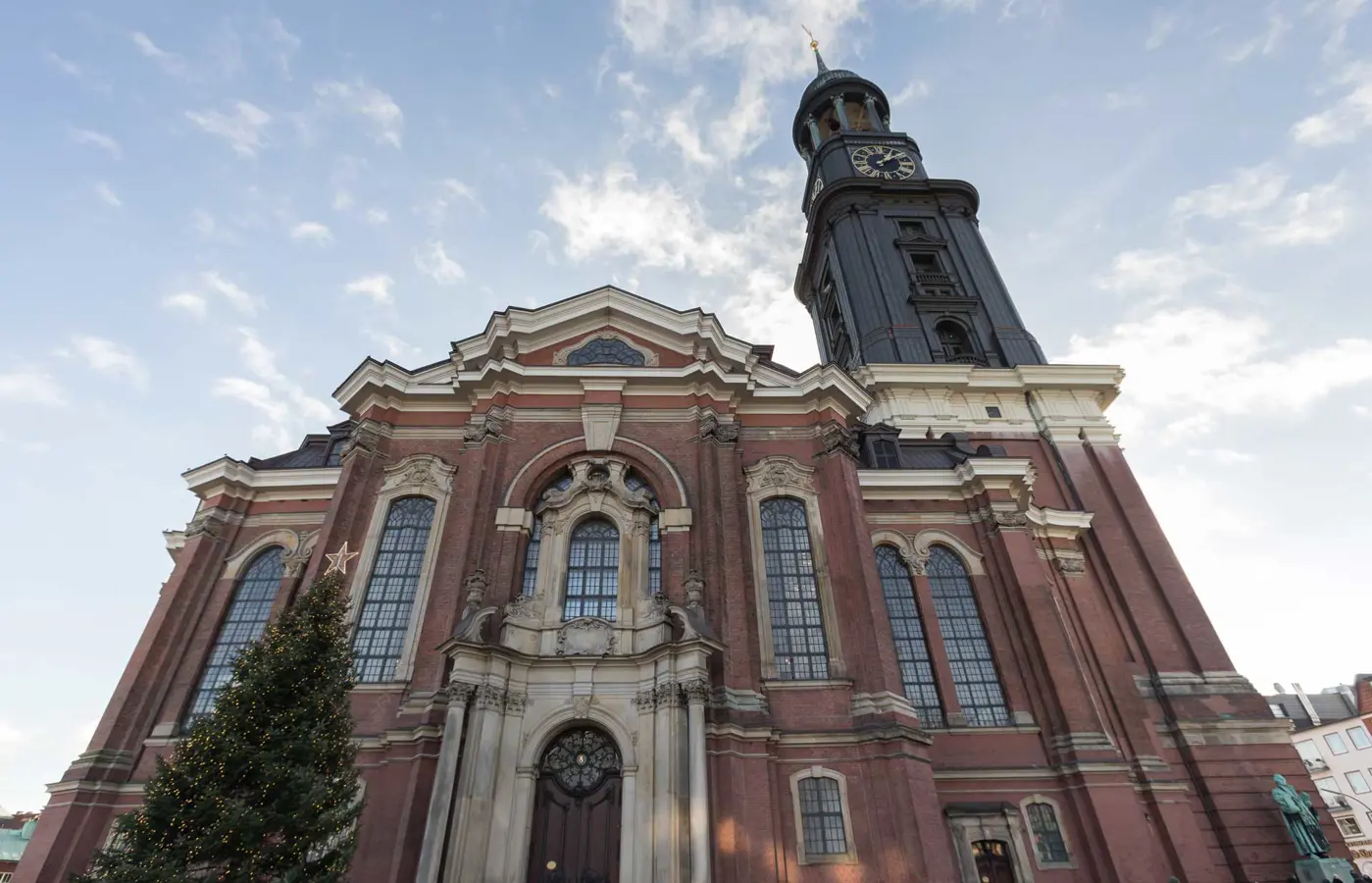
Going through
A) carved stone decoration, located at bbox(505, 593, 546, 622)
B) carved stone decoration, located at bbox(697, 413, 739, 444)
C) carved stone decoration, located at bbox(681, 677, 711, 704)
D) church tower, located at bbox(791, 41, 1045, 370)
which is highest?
church tower, located at bbox(791, 41, 1045, 370)

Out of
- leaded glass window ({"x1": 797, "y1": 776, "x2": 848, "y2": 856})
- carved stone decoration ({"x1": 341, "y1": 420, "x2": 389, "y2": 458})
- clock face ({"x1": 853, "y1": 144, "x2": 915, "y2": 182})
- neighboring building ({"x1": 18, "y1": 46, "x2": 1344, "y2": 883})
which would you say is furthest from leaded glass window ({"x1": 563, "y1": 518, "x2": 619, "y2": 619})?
clock face ({"x1": 853, "y1": 144, "x2": 915, "y2": 182})

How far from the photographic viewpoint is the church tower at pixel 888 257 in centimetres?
3150

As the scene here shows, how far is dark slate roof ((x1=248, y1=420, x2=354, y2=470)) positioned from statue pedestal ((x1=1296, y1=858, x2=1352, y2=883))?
27.2 metres

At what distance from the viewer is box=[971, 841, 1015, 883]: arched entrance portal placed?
16.0m

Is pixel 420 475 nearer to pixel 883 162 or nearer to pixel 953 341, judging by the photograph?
pixel 953 341

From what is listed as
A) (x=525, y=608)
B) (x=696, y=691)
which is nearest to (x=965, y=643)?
(x=696, y=691)

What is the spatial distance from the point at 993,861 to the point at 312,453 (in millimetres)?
22127

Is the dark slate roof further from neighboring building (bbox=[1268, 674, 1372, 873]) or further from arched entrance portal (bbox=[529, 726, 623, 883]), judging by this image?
neighboring building (bbox=[1268, 674, 1372, 873])

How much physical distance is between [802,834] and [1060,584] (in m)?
12.1

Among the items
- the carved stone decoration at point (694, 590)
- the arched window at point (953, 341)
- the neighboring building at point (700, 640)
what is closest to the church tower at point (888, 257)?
the arched window at point (953, 341)

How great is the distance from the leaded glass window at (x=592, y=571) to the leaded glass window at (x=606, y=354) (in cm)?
511

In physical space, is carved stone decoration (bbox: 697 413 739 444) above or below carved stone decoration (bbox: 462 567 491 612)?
above

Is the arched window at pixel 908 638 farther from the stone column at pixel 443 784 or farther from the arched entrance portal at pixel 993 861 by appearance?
the stone column at pixel 443 784

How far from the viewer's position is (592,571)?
17.4 m
